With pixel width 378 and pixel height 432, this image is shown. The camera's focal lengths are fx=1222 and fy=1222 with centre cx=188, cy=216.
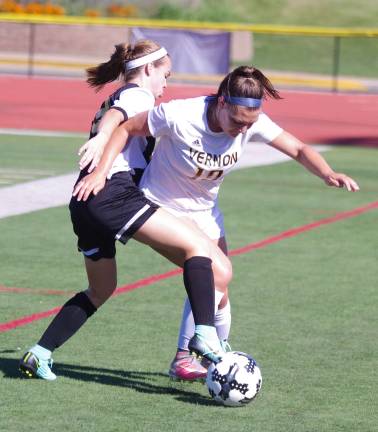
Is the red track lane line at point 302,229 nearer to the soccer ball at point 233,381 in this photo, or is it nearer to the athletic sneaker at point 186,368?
the athletic sneaker at point 186,368

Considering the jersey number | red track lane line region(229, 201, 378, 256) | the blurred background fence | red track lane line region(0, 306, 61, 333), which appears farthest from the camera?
the blurred background fence

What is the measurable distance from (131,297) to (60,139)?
11863 mm

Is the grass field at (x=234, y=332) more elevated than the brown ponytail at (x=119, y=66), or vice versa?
the brown ponytail at (x=119, y=66)

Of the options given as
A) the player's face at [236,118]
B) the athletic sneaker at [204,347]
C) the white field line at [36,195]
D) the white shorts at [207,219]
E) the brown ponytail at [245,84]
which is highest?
the brown ponytail at [245,84]

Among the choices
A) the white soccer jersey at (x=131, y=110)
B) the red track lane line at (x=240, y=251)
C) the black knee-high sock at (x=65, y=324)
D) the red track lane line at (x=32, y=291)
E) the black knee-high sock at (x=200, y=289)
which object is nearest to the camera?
the black knee-high sock at (x=200, y=289)

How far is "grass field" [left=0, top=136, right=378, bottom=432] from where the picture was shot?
5.89 meters

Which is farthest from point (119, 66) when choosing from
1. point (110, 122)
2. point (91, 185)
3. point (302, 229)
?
point (302, 229)

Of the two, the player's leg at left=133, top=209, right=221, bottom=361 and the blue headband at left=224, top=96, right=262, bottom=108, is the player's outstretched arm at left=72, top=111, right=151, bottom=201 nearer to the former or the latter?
the player's leg at left=133, top=209, right=221, bottom=361

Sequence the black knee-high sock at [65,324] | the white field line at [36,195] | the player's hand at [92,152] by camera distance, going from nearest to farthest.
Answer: the player's hand at [92,152], the black knee-high sock at [65,324], the white field line at [36,195]

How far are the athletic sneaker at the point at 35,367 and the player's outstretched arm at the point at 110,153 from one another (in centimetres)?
93

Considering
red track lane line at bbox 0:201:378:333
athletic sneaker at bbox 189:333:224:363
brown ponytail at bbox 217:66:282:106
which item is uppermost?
brown ponytail at bbox 217:66:282:106

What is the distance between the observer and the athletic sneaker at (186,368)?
21.5 ft

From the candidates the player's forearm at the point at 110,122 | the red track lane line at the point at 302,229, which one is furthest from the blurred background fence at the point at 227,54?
the player's forearm at the point at 110,122

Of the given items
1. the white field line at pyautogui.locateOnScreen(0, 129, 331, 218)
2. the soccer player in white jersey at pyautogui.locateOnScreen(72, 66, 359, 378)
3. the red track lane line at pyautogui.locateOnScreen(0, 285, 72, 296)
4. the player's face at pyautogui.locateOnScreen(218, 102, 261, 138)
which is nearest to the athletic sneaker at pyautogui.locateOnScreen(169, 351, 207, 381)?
the soccer player in white jersey at pyautogui.locateOnScreen(72, 66, 359, 378)
